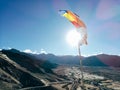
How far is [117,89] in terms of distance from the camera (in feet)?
302

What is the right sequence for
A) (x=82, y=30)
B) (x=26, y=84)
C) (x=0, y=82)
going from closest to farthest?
(x=82, y=30) → (x=0, y=82) → (x=26, y=84)

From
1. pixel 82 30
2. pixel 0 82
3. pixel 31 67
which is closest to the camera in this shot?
pixel 82 30

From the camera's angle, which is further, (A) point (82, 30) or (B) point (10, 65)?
(B) point (10, 65)

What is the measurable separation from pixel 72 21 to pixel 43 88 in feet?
174

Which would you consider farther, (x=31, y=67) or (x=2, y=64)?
(x=31, y=67)

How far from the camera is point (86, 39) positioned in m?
19.4

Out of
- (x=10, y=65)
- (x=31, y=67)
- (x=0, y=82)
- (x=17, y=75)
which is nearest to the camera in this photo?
(x=0, y=82)

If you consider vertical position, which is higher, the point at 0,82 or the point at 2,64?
the point at 2,64

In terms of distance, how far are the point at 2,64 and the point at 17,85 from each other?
61.9 feet

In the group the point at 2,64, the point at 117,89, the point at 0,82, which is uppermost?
the point at 2,64

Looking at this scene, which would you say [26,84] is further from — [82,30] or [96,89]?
[82,30]

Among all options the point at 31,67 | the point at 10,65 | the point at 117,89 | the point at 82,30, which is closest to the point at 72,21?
the point at 82,30

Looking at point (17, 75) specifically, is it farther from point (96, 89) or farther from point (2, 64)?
point (96, 89)

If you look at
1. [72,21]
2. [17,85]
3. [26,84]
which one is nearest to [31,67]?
[26,84]
